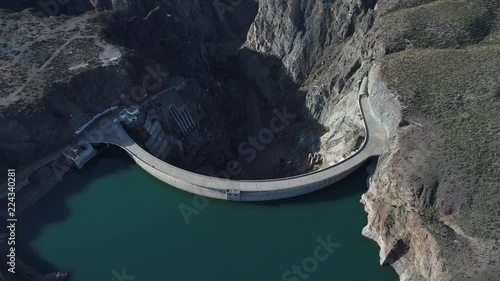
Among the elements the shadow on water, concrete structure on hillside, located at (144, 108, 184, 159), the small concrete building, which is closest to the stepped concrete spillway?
the shadow on water

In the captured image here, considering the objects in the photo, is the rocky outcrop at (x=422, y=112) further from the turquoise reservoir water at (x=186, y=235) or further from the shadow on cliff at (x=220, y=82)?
the shadow on cliff at (x=220, y=82)

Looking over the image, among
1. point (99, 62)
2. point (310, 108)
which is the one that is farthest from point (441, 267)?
point (99, 62)

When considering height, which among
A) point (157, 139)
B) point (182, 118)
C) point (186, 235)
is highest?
point (157, 139)

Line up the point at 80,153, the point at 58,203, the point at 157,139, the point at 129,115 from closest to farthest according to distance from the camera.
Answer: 1. the point at 58,203
2. the point at 80,153
3. the point at 129,115
4. the point at 157,139

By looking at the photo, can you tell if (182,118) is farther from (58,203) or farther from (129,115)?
(58,203)

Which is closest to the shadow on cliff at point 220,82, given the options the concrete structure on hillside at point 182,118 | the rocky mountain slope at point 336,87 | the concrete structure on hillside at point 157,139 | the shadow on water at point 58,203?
the rocky mountain slope at point 336,87

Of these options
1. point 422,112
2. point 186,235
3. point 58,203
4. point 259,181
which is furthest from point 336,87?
point 58,203

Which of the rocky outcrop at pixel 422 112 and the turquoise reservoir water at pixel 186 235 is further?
the turquoise reservoir water at pixel 186 235
